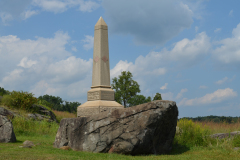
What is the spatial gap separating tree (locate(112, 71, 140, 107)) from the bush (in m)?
9.34

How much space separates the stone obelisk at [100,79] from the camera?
1472 cm

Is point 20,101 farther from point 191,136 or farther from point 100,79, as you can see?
point 191,136

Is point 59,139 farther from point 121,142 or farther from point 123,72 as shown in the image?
point 123,72

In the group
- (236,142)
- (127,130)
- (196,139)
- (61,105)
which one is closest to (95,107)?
(196,139)

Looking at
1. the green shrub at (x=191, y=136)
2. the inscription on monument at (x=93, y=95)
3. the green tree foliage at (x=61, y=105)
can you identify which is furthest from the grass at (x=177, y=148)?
the green tree foliage at (x=61, y=105)

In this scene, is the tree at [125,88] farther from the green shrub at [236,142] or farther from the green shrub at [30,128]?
the green shrub at [236,142]

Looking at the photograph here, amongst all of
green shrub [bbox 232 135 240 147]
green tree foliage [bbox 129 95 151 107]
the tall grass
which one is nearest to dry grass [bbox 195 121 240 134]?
the tall grass

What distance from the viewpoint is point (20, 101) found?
821 inches

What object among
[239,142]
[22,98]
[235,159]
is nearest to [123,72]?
[22,98]

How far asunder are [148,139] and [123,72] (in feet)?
64.6

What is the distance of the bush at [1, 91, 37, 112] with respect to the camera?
Result: 20656 millimetres

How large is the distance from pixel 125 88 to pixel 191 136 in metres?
16.7

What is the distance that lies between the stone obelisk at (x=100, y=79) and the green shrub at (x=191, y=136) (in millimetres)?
4693

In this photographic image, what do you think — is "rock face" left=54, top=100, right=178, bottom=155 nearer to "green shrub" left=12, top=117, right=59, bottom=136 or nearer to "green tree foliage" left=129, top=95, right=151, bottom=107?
"green shrub" left=12, top=117, right=59, bottom=136
